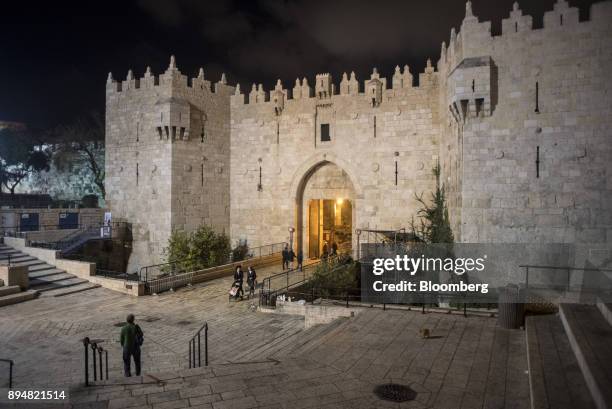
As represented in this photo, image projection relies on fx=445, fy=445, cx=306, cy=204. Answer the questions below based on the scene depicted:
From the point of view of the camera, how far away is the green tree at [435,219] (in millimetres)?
17000

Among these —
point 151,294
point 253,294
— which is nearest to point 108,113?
point 151,294

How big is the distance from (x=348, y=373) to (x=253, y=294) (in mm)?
9145

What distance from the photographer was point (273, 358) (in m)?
7.41

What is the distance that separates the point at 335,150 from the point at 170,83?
8.92 meters

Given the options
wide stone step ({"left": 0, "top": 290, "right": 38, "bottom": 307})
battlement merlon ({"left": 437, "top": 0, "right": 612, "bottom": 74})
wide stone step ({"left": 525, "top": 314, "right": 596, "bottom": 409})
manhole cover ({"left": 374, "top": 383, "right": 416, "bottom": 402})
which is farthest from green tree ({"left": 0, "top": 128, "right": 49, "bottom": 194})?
wide stone step ({"left": 525, "top": 314, "right": 596, "bottom": 409})

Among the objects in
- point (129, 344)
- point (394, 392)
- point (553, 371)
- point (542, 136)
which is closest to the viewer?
point (553, 371)

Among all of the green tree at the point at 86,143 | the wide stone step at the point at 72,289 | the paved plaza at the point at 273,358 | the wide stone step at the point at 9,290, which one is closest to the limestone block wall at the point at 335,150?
the wide stone step at the point at 72,289

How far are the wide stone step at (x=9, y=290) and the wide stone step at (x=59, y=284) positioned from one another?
794mm

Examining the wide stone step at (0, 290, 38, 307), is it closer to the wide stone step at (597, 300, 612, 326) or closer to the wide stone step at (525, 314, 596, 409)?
the wide stone step at (525, 314, 596, 409)

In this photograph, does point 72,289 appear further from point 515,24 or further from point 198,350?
point 515,24

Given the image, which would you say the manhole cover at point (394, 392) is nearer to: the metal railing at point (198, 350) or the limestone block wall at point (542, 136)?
the metal railing at point (198, 350)

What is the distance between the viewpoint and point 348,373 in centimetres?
672

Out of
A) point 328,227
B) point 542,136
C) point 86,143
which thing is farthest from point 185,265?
point 86,143

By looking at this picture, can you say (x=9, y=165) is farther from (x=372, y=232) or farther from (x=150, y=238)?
(x=372, y=232)
